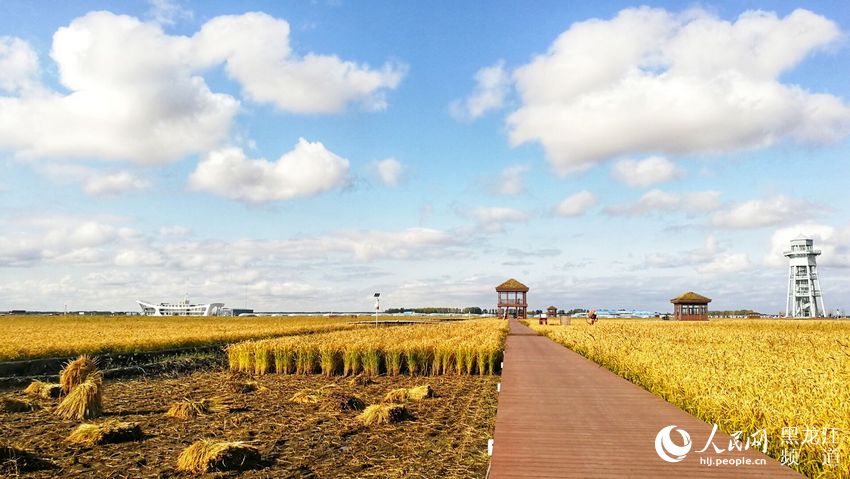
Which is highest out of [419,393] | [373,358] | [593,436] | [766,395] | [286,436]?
[766,395]

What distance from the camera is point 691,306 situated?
75.4 metres

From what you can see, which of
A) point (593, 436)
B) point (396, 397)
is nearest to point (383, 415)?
point (396, 397)

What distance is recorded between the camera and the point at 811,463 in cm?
609

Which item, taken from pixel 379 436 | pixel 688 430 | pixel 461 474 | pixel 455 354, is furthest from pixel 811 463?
Answer: pixel 455 354

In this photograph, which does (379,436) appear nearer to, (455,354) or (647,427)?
(647,427)

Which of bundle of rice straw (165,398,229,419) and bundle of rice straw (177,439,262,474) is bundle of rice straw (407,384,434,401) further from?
bundle of rice straw (177,439,262,474)

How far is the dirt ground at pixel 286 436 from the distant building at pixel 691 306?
6724 centimetres

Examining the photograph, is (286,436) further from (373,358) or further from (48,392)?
(373,358)

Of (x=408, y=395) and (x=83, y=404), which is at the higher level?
(x=83, y=404)

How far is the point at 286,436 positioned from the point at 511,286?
6616 cm

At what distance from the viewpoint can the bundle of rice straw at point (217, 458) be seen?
7.74 m

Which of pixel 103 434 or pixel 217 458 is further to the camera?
pixel 103 434

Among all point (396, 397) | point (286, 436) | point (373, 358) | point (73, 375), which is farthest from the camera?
point (373, 358)

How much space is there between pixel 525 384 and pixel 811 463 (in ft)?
21.6
